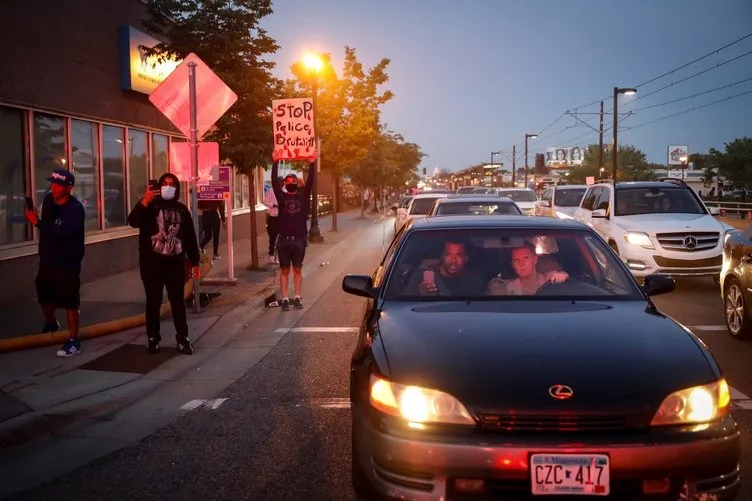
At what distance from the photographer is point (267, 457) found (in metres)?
4.91

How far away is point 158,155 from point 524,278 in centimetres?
1402

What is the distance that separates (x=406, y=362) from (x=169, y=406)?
10.9ft

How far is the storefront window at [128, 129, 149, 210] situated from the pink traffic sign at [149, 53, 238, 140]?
607 cm

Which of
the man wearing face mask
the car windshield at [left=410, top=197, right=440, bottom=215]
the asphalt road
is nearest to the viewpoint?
the asphalt road

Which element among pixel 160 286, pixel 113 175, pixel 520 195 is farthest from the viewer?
pixel 520 195

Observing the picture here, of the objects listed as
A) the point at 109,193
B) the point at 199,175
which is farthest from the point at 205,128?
the point at 109,193

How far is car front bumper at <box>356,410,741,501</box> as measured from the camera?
3.17m

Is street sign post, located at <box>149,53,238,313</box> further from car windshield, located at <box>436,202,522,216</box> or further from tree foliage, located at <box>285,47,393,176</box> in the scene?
tree foliage, located at <box>285,47,393,176</box>

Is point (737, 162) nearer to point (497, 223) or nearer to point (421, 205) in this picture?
Answer: point (421, 205)

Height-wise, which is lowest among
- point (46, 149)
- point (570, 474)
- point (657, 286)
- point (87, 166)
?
point (570, 474)

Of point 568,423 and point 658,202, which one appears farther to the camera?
A: point 658,202

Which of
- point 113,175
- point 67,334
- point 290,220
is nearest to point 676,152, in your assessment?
point 113,175

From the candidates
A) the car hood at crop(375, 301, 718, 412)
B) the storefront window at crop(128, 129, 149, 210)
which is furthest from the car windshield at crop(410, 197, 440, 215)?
the car hood at crop(375, 301, 718, 412)

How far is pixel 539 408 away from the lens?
129 inches
